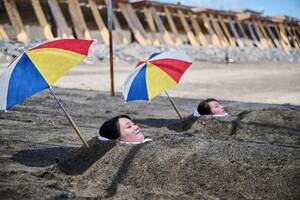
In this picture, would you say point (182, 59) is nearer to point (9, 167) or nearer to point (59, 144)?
point (59, 144)

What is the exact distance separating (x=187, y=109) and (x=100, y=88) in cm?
371

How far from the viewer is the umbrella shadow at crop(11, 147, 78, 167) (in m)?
3.87

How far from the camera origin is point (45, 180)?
325cm

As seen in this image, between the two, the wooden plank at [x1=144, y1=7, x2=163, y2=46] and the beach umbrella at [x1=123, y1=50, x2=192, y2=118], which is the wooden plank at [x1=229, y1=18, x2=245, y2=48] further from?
the beach umbrella at [x1=123, y1=50, x2=192, y2=118]

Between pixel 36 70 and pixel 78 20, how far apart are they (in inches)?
727

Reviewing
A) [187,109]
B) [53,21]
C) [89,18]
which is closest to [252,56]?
[89,18]

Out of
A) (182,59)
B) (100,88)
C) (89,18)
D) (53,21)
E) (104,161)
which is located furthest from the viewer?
(89,18)

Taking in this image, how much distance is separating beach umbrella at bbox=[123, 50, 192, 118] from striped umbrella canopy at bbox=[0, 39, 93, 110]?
1214 millimetres

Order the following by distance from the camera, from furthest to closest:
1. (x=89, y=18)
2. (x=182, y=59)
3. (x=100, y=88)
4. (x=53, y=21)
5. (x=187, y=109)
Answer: (x=89, y=18)
(x=53, y=21)
(x=100, y=88)
(x=187, y=109)
(x=182, y=59)

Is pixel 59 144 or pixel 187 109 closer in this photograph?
Answer: pixel 59 144

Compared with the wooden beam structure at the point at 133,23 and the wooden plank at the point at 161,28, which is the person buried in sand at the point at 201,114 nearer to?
the wooden beam structure at the point at 133,23

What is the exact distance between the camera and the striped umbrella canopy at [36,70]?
3498 mm

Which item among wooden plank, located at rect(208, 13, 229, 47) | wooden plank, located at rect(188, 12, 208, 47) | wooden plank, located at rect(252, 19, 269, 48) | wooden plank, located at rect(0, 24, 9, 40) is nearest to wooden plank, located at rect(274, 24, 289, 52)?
wooden plank, located at rect(252, 19, 269, 48)

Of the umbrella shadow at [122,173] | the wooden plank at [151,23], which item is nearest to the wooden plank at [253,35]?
the wooden plank at [151,23]
